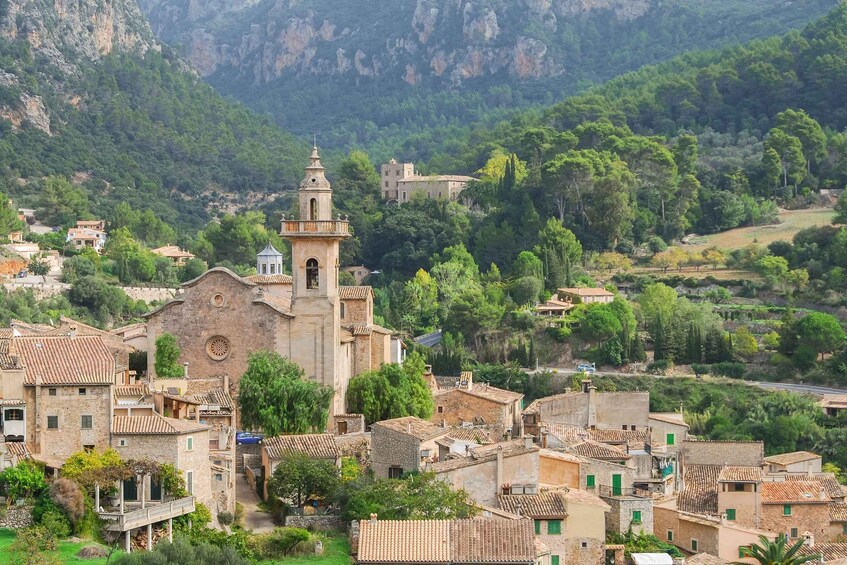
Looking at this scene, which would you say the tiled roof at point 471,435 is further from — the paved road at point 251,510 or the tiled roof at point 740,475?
the tiled roof at point 740,475

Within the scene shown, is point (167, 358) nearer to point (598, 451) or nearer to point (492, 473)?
point (598, 451)

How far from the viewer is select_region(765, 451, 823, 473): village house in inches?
2122

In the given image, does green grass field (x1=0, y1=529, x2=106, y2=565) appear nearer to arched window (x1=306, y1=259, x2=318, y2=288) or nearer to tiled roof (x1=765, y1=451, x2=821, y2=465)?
arched window (x1=306, y1=259, x2=318, y2=288)

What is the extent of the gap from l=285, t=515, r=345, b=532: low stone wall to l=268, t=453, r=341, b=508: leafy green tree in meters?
0.60

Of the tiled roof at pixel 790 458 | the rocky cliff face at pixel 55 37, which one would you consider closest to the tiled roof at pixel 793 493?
→ the tiled roof at pixel 790 458

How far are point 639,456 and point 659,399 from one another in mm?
24502

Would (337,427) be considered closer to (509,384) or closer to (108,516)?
(108,516)

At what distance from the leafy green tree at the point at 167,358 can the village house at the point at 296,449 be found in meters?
6.27

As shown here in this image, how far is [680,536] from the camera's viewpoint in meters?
44.2

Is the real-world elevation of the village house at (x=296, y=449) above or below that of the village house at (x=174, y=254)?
below

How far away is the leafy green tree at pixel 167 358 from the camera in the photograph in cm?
5103

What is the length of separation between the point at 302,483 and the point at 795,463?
19.4 m

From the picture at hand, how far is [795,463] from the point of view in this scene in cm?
5534

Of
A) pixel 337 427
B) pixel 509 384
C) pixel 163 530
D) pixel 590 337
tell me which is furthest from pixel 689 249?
pixel 163 530
